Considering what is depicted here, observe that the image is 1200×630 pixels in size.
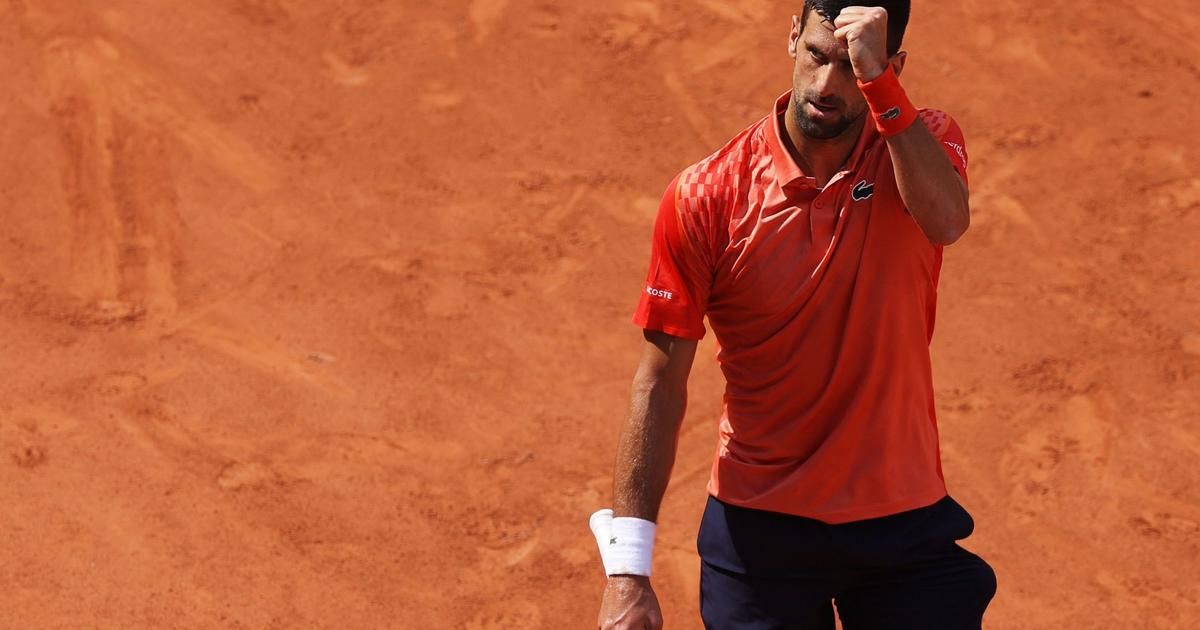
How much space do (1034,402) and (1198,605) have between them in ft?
4.46

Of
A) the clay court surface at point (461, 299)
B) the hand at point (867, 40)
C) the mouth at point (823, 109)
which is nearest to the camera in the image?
the hand at point (867, 40)

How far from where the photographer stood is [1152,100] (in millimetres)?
9148

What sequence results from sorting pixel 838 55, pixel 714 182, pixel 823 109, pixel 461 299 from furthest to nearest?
pixel 461 299, pixel 714 182, pixel 823 109, pixel 838 55

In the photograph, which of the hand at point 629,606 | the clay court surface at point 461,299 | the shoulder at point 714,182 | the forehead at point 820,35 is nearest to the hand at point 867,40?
the forehead at point 820,35

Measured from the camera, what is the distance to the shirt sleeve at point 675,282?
12.4 feet

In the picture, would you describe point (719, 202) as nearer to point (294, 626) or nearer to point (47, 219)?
point (294, 626)

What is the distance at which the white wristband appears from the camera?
3.68 metres

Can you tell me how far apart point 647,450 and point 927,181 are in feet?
3.10

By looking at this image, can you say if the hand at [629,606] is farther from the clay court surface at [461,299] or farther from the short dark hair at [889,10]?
the clay court surface at [461,299]

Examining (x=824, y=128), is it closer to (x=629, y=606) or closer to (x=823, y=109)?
(x=823, y=109)

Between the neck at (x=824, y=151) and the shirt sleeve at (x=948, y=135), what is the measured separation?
0.16 meters

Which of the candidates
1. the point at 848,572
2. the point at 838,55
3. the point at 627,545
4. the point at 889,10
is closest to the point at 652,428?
the point at 627,545

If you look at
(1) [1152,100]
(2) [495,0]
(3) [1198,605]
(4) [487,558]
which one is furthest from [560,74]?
(3) [1198,605]

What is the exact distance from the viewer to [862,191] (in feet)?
12.2
